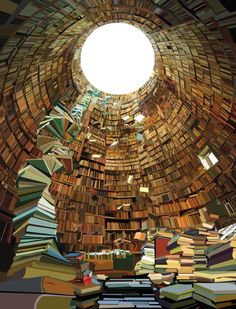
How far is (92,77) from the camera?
21.2 ft

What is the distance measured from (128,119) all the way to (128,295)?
3511mm

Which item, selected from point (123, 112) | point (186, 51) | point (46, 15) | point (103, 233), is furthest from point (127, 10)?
point (103, 233)

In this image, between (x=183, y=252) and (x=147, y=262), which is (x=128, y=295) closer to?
(x=183, y=252)

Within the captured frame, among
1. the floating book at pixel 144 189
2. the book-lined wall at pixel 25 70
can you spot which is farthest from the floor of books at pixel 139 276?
the book-lined wall at pixel 25 70

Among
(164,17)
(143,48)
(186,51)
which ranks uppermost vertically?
(143,48)

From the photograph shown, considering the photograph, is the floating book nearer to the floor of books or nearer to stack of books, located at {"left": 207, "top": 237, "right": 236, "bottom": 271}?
the floor of books

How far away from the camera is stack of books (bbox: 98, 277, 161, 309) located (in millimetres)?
2631

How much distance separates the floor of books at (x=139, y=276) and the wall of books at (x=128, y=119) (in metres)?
0.59

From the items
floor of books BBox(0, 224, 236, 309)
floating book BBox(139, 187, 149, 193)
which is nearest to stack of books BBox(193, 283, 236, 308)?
floor of books BBox(0, 224, 236, 309)

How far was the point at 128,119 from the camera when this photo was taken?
597 cm

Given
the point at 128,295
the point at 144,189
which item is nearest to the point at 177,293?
the point at 128,295

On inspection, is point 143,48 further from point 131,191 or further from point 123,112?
point 131,191

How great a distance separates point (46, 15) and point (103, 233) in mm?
3265

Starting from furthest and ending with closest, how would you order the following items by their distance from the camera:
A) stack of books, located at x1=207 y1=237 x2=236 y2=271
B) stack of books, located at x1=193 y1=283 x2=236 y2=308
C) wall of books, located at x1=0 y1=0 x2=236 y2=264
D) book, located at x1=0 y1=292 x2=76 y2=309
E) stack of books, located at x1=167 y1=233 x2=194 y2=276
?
stack of books, located at x1=167 y1=233 x2=194 y2=276 < wall of books, located at x1=0 y1=0 x2=236 y2=264 < stack of books, located at x1=207 y1=237 x2=236 y2=271 < stack of books, located at x1=193 y1=283 x2=236 y2=308 < book, located at x1=0 y1=292 x2=76 y2=309
